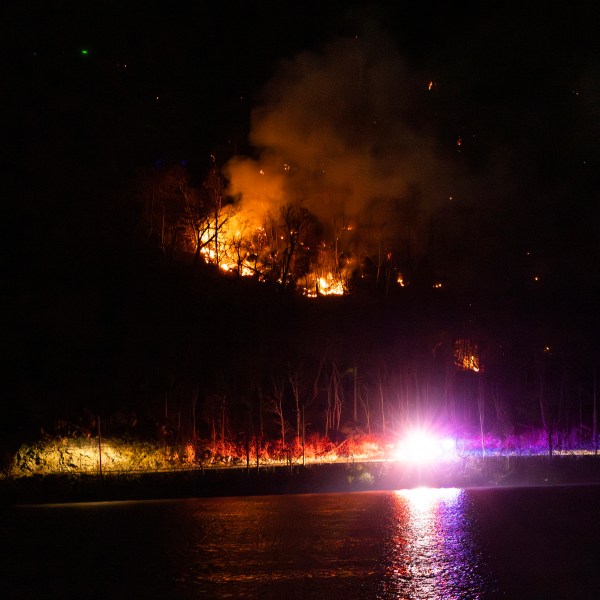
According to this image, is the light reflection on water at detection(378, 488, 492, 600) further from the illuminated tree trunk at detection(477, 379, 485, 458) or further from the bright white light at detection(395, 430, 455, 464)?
the illuminated tree trunk at detection(477, 379, 485, 458)

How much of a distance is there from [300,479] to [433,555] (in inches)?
339

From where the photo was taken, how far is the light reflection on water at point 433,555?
6.92 m

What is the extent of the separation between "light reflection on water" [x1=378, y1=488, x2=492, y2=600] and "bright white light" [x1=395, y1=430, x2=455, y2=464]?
4.87 metres

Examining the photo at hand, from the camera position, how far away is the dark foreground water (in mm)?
7121

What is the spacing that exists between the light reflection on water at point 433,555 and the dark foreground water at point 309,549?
2cm

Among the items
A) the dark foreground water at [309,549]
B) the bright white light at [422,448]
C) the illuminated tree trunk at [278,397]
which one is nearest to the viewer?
the dark foreground water at [309,549]

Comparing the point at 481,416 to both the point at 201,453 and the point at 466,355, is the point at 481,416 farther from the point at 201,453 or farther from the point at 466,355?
the point at 201,453

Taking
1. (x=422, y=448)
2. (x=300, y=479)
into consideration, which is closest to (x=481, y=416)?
(x=422, y=448)

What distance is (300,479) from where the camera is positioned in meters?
17.0

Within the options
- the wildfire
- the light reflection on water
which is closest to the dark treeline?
the wildfire

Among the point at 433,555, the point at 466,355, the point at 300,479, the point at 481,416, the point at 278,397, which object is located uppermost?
the point at 466,355

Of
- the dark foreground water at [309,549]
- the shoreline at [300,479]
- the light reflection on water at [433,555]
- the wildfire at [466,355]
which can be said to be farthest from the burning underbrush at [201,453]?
the light reflection on water at [433,555]

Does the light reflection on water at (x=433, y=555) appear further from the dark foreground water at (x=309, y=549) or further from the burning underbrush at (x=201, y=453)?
the burning underbrush at (x=201, y=453)

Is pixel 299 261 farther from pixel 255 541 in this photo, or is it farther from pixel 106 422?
pixel 255 541
